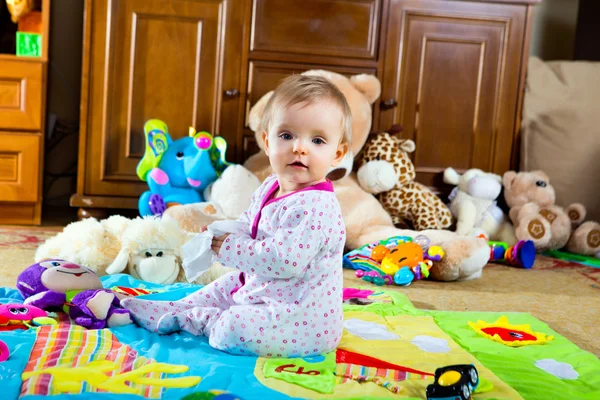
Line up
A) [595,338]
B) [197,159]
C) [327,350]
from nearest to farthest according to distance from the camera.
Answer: [327,350], [595,338], [197,159]

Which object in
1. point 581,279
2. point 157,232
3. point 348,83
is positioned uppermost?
point 348,83

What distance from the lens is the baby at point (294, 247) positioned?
109 centimetres

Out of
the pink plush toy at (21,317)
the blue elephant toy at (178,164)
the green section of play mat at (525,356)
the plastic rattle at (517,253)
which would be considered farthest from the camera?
the blue elephant toy at (178,164)

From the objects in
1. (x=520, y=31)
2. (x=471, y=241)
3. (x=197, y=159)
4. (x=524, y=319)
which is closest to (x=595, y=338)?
(x=524, y=319)

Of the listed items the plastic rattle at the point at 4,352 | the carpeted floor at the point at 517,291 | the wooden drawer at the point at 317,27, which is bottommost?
the carpeted floor at the point at 517,291

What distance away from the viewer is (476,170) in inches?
101

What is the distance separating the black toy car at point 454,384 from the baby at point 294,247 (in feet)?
0.72

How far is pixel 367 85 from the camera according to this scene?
2.40 meters

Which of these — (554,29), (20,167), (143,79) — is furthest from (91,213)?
(554,29)

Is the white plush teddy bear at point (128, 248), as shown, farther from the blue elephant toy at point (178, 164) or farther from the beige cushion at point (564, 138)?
the beige cushion at point (564, 138)

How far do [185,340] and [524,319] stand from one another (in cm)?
73

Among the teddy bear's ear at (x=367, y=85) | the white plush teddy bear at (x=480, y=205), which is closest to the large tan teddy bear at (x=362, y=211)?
the teddy bear's ear at (x=367, y=85)

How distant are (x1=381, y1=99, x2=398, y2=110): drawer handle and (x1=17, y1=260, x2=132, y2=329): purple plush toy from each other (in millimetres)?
1482

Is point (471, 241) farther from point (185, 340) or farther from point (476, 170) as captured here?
point (185, 340)
